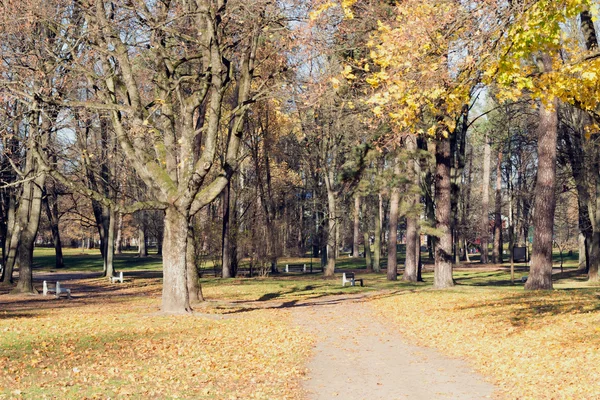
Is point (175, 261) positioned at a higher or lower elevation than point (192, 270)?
higher

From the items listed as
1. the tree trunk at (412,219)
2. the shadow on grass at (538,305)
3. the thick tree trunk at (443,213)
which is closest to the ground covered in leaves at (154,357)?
the shadow on grass at (538,305)

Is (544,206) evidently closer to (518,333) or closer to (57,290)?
(518,333)

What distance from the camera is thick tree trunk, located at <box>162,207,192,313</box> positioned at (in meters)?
17.8

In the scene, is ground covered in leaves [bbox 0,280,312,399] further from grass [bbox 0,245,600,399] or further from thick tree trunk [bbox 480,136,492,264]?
thick tree trunk [bbox 480,136,492,264]

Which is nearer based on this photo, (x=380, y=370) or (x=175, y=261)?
(x=380, y=370)

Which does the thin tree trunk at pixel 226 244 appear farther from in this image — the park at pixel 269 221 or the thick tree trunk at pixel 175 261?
the thick tree trunk at pixel 175 261

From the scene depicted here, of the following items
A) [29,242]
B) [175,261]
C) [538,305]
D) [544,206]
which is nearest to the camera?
[175,261]

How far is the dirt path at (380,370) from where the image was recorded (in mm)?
9445

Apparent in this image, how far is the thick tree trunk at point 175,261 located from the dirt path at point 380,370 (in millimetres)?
3481

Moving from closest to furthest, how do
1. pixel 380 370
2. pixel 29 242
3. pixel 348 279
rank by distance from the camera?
1. pixel 380 370
2. pixel 29 242
3. pixel 348 279

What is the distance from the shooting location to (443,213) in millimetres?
25859

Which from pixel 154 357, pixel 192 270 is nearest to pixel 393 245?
pixel 192 270

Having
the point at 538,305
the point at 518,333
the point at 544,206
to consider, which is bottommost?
the point at 518,333

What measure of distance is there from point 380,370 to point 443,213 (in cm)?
1541
